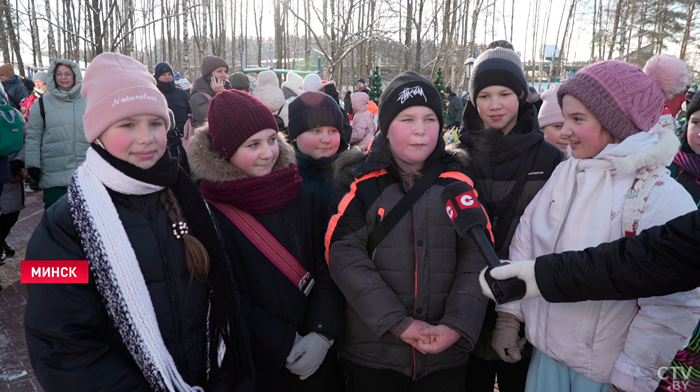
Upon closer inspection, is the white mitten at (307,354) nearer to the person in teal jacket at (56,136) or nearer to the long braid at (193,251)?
the long braid at (193,251)

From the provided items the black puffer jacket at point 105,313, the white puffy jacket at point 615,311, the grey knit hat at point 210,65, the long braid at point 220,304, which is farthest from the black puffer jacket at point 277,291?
the grey knit hat at point 210,65

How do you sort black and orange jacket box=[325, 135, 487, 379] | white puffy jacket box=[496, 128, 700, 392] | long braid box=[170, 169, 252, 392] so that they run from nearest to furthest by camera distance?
white puffy jacket box=[496, 128, 700, 392]
long braid box=[170, 169, 252, 392]
black and orange jacket box=[325, 135, 487, 379]

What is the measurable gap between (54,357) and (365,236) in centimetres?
131

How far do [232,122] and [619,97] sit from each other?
1735mm

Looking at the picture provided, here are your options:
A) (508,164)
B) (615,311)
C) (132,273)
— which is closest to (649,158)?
(615,311)

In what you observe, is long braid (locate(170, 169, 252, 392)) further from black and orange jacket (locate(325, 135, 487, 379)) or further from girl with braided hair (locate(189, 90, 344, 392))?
black and orange jacket (locate(325, 135, 487, 379))

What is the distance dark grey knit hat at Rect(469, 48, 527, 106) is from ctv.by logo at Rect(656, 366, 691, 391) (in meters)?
1.49

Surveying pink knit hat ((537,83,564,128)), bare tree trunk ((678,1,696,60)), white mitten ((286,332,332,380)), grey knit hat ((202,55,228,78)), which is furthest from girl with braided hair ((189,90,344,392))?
bare tree trunk ((678,1,696,60))

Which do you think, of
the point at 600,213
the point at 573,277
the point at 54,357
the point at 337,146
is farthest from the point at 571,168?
the point at 54,357

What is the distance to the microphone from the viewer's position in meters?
1.50

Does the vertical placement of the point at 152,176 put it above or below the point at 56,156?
above

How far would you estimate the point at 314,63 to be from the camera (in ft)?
116

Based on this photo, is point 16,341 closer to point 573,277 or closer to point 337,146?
point 337,146
